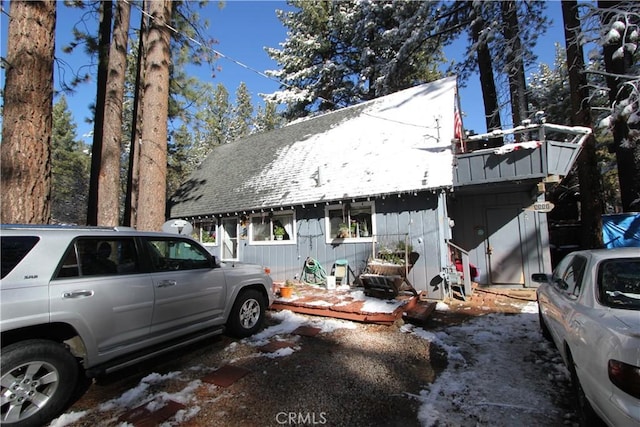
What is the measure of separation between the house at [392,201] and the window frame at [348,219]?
31 mm

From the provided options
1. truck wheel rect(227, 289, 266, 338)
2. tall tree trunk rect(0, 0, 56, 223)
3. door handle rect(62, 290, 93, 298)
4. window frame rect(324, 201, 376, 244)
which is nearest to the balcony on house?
window frame rect(324, 201, 376, 244)

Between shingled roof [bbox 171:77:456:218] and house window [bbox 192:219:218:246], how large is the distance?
56 cm

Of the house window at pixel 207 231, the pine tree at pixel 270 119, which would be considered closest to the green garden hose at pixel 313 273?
the house window at pixel 207 231

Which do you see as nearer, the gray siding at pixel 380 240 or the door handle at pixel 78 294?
the door handle at pixel 78 294

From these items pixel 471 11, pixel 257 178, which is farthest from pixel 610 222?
pixel 257 178

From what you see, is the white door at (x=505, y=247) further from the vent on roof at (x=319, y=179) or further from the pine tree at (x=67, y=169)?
the pine tree at (x=67, y=169)

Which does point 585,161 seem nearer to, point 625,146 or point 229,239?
point 625,146

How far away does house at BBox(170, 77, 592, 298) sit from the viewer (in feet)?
26.8

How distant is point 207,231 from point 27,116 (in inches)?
367

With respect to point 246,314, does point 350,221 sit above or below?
above

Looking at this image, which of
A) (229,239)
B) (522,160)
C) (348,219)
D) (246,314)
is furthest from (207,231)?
(522,160)

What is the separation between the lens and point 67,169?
33.8m

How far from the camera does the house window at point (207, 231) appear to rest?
1327 cm

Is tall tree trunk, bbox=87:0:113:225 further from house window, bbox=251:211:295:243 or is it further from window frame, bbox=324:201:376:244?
window frame, bbox=324:201:376:244
